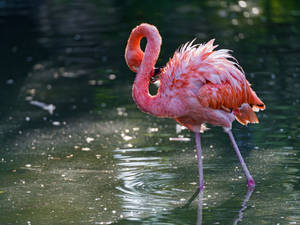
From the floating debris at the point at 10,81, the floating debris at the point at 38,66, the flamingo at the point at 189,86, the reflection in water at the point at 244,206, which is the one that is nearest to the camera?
the reflection in water at the point at 244,206

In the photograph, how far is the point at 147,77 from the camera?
5.66 metres

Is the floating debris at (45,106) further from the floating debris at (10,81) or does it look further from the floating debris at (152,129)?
the floating debris at (152,129)

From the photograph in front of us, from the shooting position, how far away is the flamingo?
560 centimetres

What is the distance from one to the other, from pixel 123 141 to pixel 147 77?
6.03 feet

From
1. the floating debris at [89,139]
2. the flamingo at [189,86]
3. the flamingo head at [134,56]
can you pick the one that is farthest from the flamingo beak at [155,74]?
the floating debris at [89,139]

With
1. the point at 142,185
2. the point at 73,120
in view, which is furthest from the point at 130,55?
the point at 73,120

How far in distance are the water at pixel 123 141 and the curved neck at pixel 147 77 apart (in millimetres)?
785

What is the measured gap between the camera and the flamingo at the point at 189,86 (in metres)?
5.60

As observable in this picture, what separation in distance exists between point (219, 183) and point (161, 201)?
2.38ft

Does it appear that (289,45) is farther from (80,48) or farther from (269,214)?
(269,214)

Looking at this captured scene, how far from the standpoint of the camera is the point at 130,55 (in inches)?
230

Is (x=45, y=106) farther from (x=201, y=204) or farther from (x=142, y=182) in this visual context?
(x=201, y=204)

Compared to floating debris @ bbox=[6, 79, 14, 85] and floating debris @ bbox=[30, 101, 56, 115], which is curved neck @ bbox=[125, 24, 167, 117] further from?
floating debris @ bbox=[6, 79, 14, 85]

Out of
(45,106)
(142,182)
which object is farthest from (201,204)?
(45,106)
